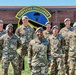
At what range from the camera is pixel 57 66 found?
36.4 ft

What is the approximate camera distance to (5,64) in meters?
10.2

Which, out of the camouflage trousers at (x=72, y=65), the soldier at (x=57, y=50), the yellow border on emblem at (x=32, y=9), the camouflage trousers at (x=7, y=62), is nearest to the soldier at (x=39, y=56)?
the camouflage trousers at (x=7, y=62)

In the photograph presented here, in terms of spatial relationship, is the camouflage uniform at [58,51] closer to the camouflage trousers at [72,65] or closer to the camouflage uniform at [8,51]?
the camouflage trousers at [72,65]

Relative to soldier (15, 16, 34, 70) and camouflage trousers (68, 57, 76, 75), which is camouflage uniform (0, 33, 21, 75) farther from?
camouflage trousers (68, 57, 76, 75)

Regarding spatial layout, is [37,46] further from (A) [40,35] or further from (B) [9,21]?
(B) [9,21]

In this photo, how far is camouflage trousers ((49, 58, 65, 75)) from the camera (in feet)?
35.8

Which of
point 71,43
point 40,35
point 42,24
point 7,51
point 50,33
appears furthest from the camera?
point 42,24


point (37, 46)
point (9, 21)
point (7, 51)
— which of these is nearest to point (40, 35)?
point (37, 46)

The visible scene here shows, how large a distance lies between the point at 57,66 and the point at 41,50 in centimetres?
176

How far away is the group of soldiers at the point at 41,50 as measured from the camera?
31.4ft

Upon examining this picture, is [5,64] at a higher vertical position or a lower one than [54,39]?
lower

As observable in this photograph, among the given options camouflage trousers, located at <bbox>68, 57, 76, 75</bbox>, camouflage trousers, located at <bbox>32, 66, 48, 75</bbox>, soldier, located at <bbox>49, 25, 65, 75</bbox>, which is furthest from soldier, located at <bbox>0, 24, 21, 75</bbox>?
camouflage trousers, located at <bbox>68, 57, 76, 75</bbox>

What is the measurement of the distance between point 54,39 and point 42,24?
12192 mm

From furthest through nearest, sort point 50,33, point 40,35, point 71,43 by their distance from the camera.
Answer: point 50,33
point 71,43
point 40,35
